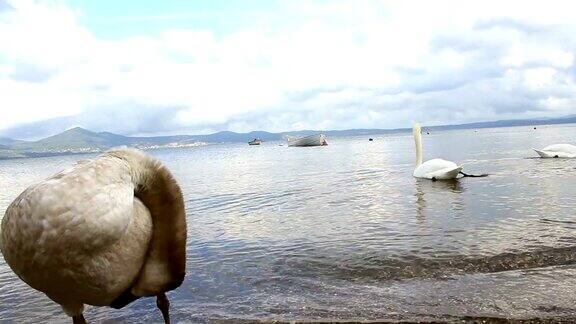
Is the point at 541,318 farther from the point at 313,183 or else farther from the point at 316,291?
the point at 313,183

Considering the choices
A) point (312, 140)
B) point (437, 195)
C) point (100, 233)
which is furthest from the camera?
point (312, 140)

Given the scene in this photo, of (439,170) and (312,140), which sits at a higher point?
(439,170)

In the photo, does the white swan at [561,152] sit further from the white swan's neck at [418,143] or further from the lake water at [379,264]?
the lake water at [379,264]

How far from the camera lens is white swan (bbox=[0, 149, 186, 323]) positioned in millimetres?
3615

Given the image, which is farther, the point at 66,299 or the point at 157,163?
the point at 157,163

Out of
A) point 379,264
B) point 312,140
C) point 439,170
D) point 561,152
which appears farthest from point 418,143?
point 312,140

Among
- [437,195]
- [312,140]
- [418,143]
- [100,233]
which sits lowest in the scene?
[437,195]

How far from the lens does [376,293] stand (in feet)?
30.1

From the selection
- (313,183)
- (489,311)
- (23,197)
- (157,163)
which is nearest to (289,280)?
(489,311)

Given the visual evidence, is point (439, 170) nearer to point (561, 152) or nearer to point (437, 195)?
point (437, 195)

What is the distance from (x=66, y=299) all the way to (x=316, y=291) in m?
6.17

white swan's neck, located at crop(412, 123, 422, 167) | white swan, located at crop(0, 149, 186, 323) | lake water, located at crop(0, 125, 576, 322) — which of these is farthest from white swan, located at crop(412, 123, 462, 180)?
white swan, located at crop(0, 149, 186, 323)

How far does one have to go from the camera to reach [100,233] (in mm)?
3707

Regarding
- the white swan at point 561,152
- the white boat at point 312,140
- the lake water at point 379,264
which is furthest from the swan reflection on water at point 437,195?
the white boat at point 312,140
